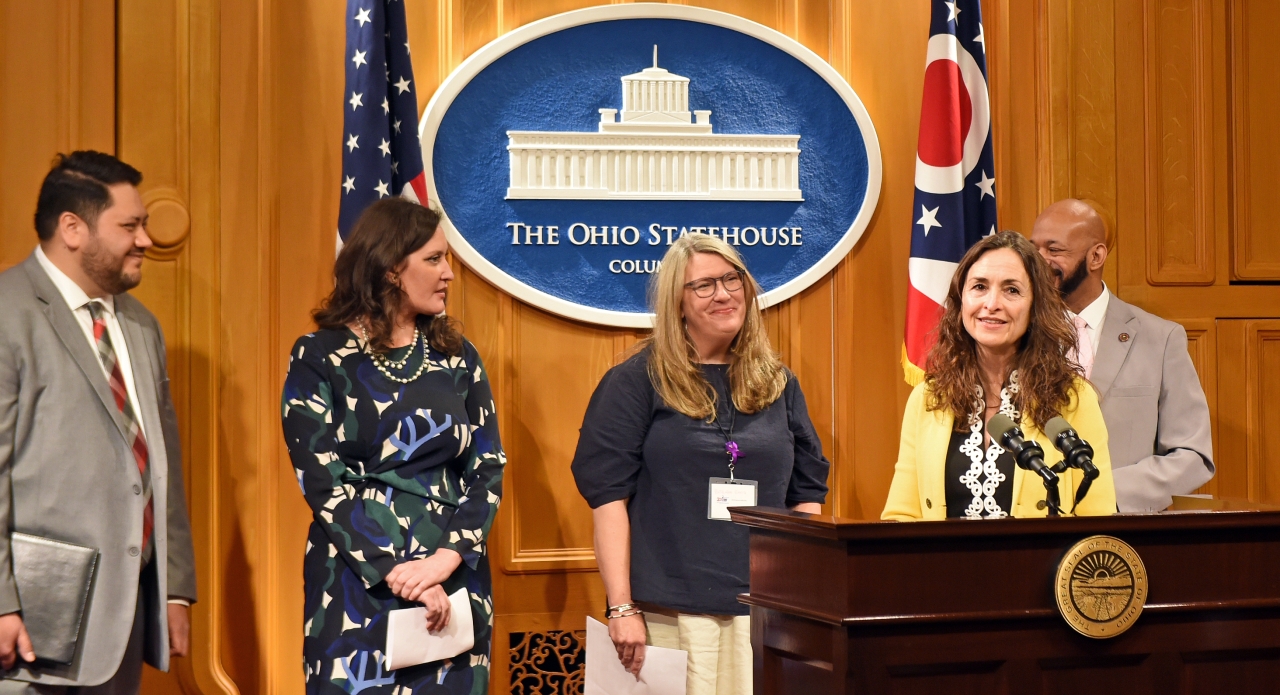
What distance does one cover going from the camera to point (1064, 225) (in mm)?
3605

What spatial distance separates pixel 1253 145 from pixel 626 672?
288cm

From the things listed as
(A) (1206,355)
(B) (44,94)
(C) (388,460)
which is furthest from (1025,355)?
(B) (44,94)

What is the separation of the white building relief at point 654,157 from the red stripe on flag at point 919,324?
539 mm

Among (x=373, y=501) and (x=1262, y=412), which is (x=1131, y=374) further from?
(x=373, y=501)

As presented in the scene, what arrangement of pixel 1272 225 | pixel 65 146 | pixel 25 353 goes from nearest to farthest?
1. pixel 25 353
2. pixel 65 146
3. pixel 1272 225

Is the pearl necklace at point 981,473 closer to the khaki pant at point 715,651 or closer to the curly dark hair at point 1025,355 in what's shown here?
the curly dark hair at point 1025,355

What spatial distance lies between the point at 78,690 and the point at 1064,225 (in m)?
2.92

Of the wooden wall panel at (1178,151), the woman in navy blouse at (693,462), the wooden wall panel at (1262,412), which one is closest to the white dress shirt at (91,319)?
the woman in navy blouse at (693,462)

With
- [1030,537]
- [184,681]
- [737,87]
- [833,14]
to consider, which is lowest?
[184,681]

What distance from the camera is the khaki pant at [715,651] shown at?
9.04 feet

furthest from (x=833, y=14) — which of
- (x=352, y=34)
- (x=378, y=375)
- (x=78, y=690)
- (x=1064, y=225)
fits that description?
(x=78, y=690)

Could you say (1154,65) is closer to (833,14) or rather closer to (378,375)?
(833,14)

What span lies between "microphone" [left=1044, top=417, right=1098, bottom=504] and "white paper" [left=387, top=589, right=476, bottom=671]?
4.56ft

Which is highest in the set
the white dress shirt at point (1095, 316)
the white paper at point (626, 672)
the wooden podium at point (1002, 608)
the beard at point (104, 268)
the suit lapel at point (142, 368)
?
the beard at point (104, 268)
